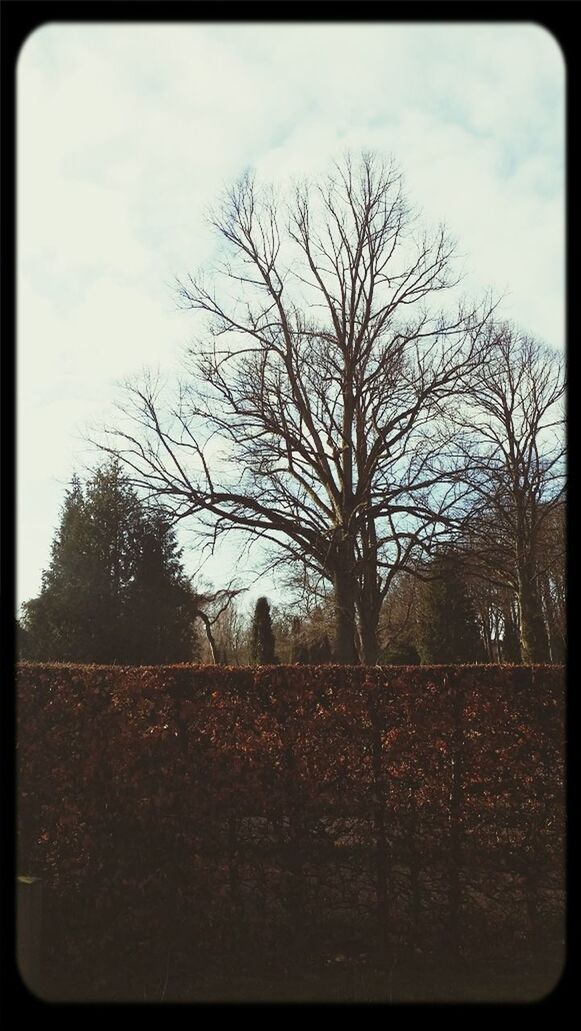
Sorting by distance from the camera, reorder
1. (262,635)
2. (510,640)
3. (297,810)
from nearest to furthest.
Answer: (297,810) → (262,635) → (510,640)

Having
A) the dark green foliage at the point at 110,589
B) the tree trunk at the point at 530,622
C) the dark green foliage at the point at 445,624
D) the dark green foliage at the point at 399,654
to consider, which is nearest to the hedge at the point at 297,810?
the dark green foliage at the point at 110,589

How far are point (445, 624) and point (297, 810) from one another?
92.5ft

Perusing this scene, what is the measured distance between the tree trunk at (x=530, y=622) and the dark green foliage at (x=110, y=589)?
396 inches

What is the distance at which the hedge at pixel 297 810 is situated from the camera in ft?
19.5

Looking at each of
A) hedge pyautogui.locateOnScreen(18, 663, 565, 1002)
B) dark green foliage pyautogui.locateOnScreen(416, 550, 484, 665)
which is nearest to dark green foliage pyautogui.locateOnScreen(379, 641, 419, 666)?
dark green foliage pyautogui.locateOnScreen(416, 550, 484, 665)

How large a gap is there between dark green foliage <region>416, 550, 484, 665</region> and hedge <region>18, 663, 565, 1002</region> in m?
26.3

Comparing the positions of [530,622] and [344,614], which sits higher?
[344,614]

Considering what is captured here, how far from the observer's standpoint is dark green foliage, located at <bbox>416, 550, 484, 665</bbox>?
107ft

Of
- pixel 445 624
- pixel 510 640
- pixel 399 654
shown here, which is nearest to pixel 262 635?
pixel 399 654

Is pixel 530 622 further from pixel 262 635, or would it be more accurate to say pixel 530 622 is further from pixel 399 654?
pixel 262 635

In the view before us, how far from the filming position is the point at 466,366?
72.2ft

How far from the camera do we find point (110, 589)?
23234 mm

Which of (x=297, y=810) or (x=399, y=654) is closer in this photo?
(x=297, y=810)

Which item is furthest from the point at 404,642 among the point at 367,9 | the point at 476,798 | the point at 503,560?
the point at 367,9
